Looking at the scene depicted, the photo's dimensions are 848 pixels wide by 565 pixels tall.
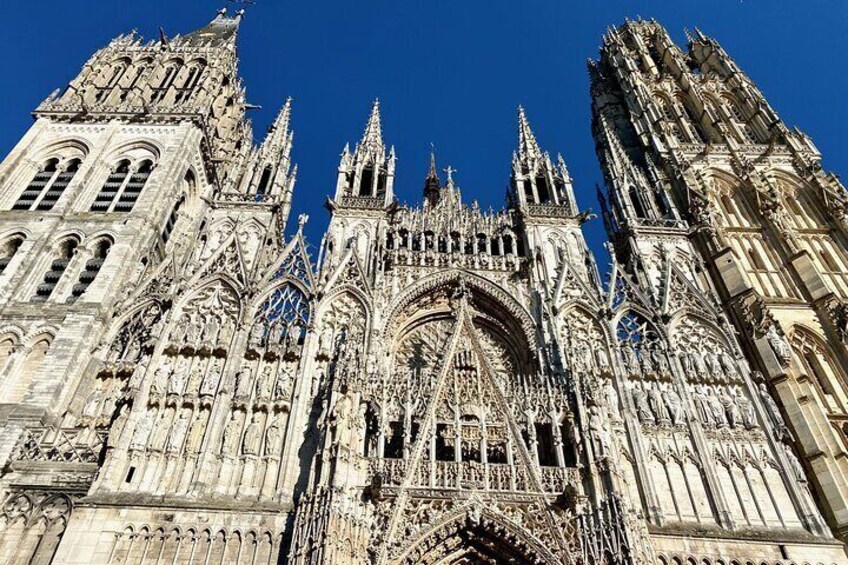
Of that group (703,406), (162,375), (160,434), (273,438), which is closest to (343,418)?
(273,438)

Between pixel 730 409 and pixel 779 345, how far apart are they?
3.00 meters

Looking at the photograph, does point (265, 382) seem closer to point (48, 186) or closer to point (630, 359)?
point (630, 359)

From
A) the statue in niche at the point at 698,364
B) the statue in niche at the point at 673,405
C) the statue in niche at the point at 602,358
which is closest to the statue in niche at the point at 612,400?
the statue in niche at the point at 602,358

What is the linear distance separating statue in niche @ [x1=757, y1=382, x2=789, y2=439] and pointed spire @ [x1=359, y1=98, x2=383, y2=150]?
16.0 metres

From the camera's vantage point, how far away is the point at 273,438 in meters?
15.4

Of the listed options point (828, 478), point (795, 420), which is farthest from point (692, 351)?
point (828, 478)

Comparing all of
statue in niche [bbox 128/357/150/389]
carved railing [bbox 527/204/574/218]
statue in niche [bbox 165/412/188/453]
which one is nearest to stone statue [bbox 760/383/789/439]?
carved railing [bbox 527/204/574/218]

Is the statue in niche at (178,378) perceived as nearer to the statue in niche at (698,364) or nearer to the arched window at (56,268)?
the arched window at (56,268)

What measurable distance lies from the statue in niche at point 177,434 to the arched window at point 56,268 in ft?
19.9

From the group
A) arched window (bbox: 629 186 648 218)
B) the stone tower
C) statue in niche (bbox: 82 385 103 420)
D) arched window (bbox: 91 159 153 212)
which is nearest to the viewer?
statue in niche (bbox: 82 385 103 420)

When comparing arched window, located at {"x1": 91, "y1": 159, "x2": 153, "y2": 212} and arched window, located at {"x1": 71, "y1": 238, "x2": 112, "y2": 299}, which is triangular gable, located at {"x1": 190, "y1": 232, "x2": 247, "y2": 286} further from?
arched window, located at {"x1": 91, "y1": 159, "x2": 153, "y2": 212}

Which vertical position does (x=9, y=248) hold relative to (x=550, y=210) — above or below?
below

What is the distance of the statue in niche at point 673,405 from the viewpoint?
54.9 ft

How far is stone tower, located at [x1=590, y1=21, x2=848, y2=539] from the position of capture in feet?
58.7
